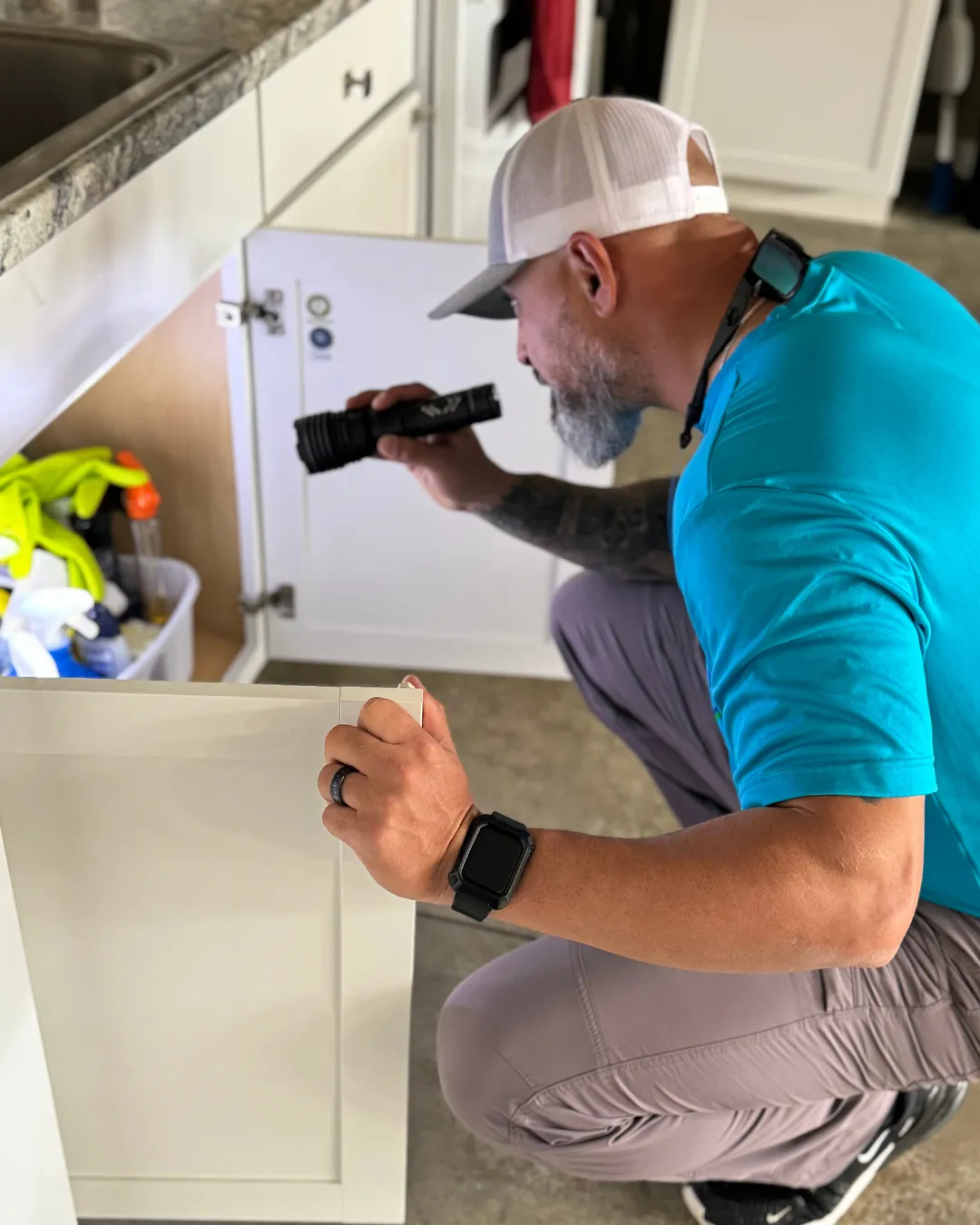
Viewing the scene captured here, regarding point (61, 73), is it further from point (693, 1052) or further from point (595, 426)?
point (693, 1052)

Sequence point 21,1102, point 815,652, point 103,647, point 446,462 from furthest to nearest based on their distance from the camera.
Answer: point 103,647 → point 446,462 → point 21,1102 → point 815,652

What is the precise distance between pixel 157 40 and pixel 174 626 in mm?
671

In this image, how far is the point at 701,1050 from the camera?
98 centimetres

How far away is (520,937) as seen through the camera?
148cm

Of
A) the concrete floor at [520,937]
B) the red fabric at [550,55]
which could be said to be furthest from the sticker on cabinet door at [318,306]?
the red fabric at [550,55]

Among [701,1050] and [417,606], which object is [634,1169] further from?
[417,606]

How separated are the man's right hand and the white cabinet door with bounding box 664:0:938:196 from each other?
103 inches

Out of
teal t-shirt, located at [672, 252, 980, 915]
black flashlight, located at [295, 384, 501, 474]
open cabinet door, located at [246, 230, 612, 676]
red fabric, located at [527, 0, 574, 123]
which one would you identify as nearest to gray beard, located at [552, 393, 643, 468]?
black flashlight, located at [295, 384, 501, 474]

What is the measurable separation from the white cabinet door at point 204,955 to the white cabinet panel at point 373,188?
33.2 inches

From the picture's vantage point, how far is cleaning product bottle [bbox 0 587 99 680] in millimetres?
1334

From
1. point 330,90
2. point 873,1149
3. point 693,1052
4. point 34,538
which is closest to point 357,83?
point 330,90

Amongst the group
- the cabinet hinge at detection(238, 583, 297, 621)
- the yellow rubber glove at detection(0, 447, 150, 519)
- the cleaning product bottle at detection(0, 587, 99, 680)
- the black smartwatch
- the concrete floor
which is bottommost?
the concrete floor

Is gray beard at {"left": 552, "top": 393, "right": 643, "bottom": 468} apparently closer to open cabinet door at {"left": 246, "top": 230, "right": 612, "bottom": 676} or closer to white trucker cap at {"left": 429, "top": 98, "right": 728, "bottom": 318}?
white trucker cap at {"left": 429, "top": 98, "right": 728, "bottom": 318}

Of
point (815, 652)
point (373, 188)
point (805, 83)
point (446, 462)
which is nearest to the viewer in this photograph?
point (815, 652)
